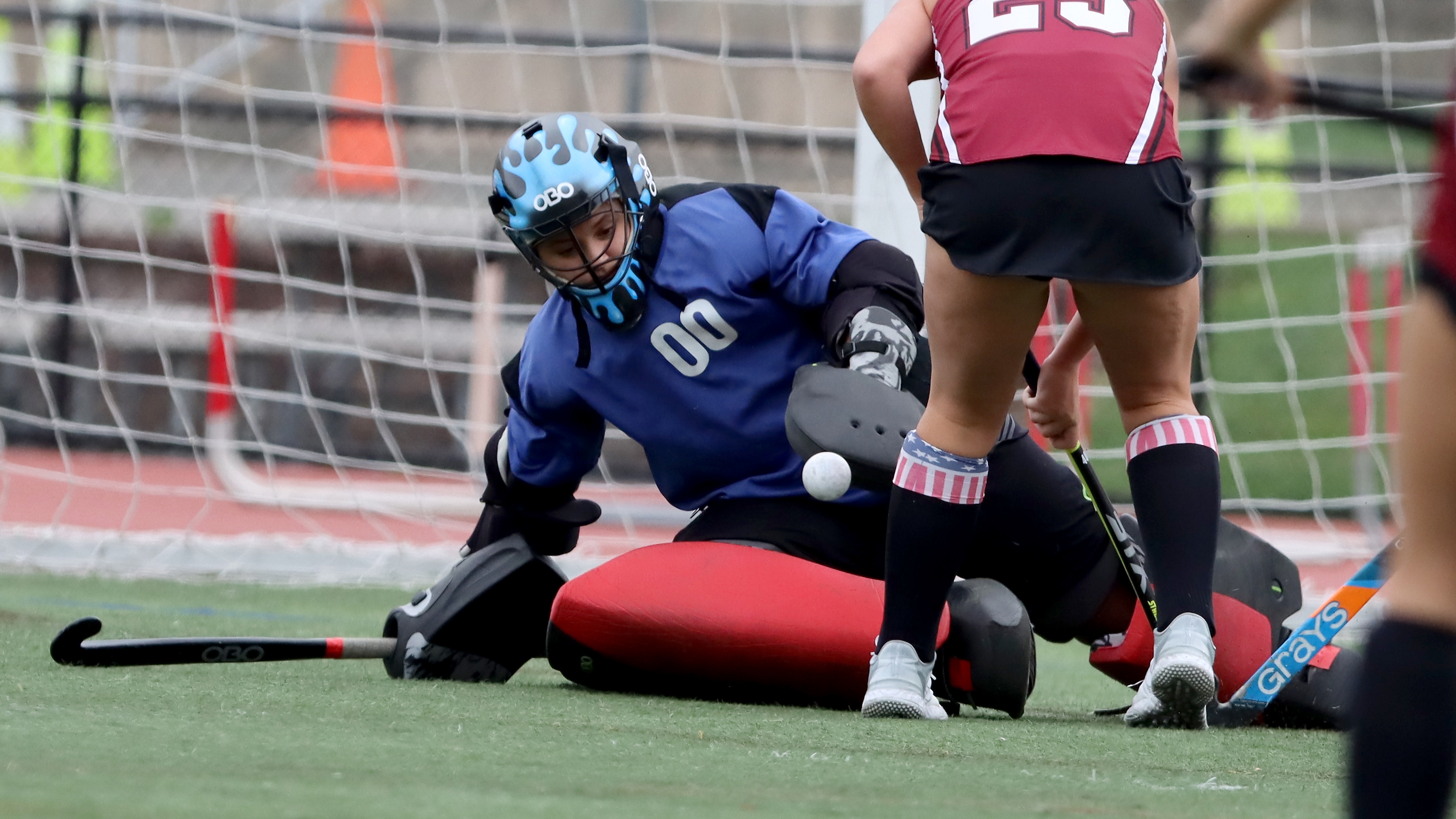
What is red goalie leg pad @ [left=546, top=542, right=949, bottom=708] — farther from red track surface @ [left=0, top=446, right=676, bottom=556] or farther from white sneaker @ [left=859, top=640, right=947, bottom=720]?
red track surface @ [left=0, top=446, right=676, bottom=556]

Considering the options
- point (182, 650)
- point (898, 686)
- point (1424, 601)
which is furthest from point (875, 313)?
point (1424, 601)

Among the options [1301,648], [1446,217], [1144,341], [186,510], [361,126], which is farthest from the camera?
[361,126]

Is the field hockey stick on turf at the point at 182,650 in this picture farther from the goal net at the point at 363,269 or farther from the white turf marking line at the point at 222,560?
the white turf marking line at the point at 222,560

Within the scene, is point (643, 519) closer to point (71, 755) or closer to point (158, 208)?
point (71, 755)

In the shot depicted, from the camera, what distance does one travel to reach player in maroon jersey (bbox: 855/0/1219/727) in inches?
73.6

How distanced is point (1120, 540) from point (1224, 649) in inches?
8.1

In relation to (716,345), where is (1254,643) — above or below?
below

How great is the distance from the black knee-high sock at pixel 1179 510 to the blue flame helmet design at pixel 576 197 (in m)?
0.77

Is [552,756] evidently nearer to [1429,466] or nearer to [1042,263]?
[1042,263]

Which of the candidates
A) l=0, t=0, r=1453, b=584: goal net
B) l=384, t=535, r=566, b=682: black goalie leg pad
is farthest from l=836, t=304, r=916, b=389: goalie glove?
l=0, t=0, r=1453, b=584: goal net

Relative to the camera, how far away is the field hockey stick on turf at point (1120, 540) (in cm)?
235

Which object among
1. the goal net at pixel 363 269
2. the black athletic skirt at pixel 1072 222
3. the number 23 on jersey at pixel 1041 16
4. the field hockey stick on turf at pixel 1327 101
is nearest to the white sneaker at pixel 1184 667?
the black athletic skirt at pixel 1072 222

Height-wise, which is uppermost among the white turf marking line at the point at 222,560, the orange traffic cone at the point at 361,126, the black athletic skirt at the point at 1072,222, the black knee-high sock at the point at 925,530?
the black athletic skirt at the point at 1072,222

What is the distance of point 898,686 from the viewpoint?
81.3 inches
